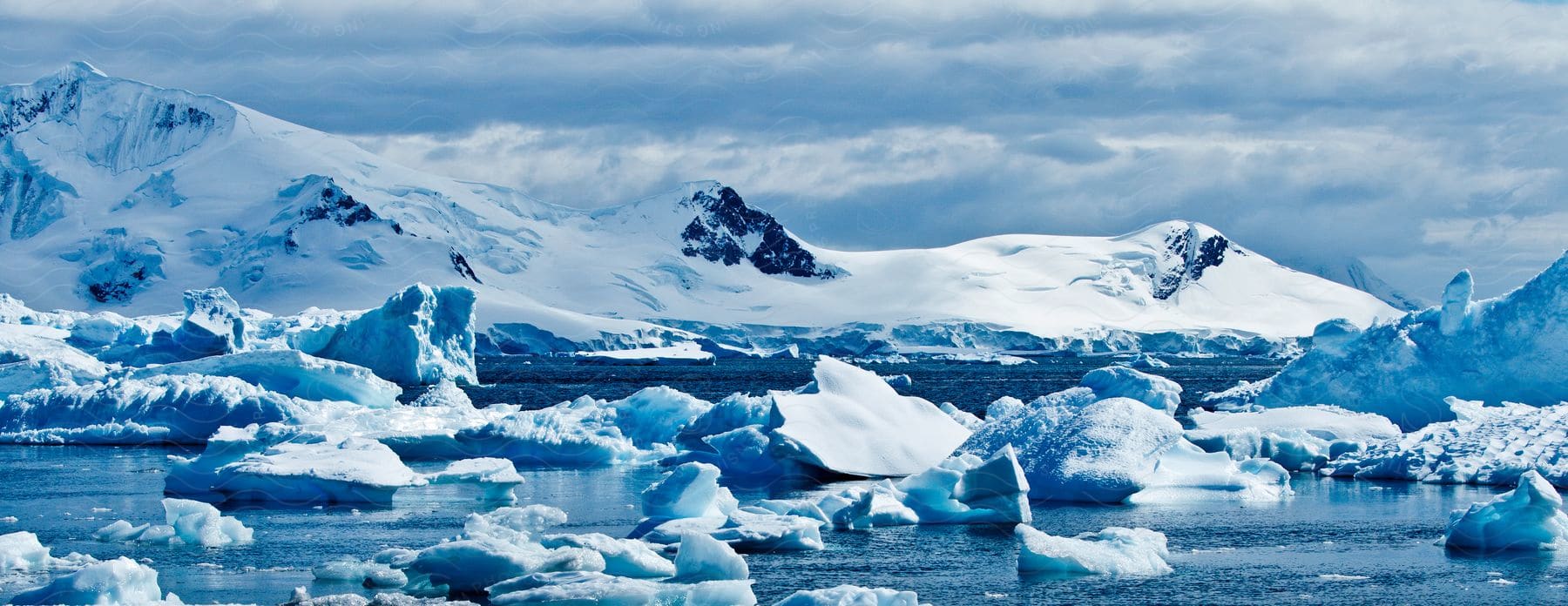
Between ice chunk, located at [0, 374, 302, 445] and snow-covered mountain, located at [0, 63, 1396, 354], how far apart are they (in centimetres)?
6585

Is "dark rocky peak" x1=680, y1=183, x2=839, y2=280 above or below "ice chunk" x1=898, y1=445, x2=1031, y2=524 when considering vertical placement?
above

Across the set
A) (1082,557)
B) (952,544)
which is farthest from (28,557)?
(1082,557)

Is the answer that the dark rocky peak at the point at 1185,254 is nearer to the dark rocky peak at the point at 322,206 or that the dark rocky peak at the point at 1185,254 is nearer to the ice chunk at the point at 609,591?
the dark rocky peak at the point at 322,206

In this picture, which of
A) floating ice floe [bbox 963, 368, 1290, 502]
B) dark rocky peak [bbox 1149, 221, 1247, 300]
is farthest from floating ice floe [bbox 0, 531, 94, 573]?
dark rocky peak [bbox 1149, 221, 1247, 300]

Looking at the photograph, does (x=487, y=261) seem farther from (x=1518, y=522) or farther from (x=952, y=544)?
(x=1518, y=522)

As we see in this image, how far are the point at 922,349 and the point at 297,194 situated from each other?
4592 cm

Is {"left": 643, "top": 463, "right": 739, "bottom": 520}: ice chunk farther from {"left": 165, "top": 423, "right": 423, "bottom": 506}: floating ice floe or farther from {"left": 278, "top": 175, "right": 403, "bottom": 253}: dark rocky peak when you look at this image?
{"left": 278, "top": 175, "right": 403, "bottom": 253}: dark rocky peak

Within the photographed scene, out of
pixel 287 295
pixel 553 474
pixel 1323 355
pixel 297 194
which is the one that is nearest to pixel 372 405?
pixel 553 474

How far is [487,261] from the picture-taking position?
129 metres

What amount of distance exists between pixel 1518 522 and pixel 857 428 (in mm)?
8854

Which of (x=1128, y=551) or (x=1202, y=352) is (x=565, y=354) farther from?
(x=1128, y=551)

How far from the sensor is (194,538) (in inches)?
603

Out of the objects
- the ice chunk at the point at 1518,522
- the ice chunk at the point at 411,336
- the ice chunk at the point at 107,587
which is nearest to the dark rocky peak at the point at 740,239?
the ice chunk at the point at 411,336

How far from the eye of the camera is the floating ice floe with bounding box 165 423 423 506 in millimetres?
18688
